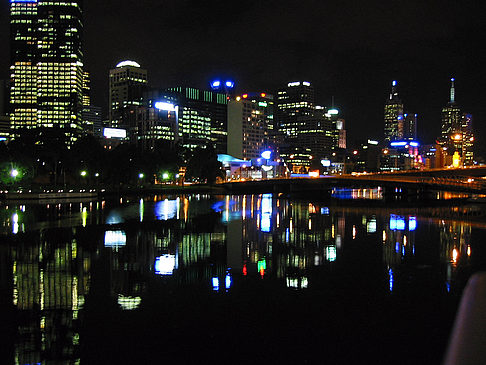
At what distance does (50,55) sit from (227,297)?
205 meters

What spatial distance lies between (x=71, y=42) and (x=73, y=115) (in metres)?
30.5

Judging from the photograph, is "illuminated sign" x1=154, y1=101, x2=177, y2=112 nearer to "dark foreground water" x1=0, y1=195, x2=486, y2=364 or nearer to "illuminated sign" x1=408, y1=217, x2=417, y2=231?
"illuminated sign" x1=408, y1=217, x2=417, y2=231

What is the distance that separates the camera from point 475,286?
35.5 feet

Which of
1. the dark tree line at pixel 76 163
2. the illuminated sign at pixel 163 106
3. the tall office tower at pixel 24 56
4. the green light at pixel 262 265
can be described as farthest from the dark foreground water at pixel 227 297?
the tall office tower at pixel 24 56

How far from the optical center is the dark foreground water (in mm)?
11289

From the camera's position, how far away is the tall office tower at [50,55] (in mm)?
192125

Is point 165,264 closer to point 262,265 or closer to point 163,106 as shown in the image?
point 262,265

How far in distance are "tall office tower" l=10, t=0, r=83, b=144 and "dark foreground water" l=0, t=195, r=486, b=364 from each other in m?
178

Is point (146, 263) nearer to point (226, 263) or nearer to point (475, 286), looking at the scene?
point (226, 263)

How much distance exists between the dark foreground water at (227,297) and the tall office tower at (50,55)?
7026 inches

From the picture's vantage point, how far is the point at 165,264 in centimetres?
2112

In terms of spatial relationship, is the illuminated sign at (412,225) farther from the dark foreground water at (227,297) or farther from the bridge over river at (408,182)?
the bridge over river at (408,182)

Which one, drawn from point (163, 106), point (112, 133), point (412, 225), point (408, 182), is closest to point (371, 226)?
point (412, 225)

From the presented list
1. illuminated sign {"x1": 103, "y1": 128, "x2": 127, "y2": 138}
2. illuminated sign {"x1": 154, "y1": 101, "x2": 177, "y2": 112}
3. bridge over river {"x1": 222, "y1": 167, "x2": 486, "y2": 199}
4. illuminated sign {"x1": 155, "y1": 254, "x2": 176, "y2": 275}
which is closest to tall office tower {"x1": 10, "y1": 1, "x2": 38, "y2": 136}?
illuminated sign {"x1": 154, "y1": 101, "x2": 177, "y2": 112}
